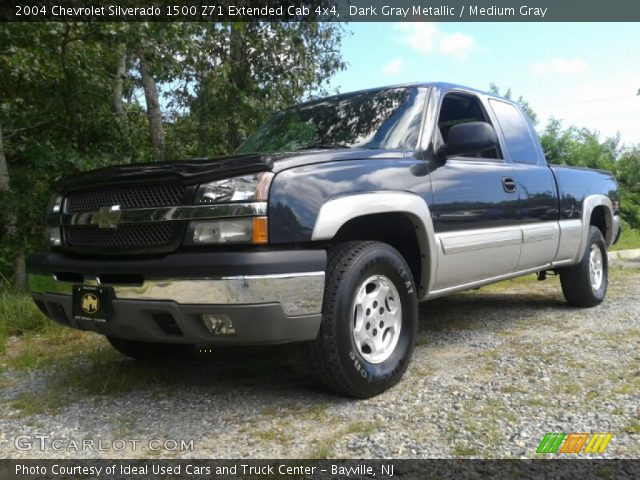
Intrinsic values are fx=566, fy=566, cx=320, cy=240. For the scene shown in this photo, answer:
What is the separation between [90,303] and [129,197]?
0.57 metres

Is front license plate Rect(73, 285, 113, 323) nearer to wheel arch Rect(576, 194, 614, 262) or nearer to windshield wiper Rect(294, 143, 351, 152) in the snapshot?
windshield wiper Rect(294, 143, 351, 152)

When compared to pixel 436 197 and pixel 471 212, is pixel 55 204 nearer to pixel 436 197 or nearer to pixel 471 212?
pixel 436 197

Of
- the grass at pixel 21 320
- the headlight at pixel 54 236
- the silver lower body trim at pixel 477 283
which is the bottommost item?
the grass at pixel 21 320

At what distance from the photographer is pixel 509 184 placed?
4.34m

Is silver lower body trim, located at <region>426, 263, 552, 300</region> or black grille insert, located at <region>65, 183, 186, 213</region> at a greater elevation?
black grille insert, located at <region>65, 183, 186, 213</region>

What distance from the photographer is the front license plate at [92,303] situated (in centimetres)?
280

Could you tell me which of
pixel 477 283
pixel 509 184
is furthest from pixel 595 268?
pixel 477 283

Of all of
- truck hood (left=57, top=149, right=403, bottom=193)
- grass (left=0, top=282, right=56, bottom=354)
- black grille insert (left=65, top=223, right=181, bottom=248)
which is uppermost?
truck hood (left=57, top=149, right=403, bottom=193)

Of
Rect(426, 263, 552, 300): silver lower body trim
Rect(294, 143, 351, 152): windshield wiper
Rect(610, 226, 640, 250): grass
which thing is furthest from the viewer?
Rect(610, 226, 640, 250): grass

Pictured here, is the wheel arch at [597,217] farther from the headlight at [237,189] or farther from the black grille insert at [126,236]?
the black grille insert at [126,236]

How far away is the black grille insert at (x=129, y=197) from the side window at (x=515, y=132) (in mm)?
3050

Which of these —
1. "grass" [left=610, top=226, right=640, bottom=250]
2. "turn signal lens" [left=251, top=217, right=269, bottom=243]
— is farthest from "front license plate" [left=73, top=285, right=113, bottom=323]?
"grass" [left=610, top=226, right=640, bottom=250]

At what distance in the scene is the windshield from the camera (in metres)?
3.65

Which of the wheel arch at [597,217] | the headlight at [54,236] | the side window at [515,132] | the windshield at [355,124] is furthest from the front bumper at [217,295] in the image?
the wheel arch at [597,217]
